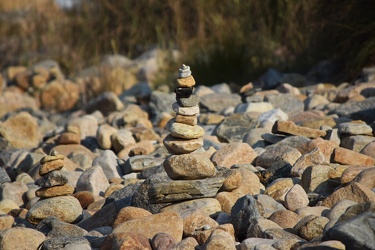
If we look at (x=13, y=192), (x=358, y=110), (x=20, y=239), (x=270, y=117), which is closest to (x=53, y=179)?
(x=13, y=192)

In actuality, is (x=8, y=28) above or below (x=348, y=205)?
below

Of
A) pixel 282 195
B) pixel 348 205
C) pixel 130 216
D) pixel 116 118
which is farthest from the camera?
pixel 116 118

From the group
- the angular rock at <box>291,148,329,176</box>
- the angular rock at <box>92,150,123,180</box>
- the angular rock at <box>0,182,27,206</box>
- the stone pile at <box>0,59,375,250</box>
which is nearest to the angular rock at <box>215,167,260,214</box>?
the stone pile at <box>0,59,375,250</box>

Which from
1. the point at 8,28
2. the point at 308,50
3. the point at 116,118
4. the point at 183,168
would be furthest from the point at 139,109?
the point at 8,28

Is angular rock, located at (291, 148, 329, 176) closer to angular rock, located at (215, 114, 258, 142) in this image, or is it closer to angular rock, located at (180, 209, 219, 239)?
angular rock, located at (180, 209, 219, 239)

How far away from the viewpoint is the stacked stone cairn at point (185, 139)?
4230mm

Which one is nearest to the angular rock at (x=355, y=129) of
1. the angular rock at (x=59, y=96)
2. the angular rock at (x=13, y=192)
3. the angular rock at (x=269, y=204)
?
the angular rock at (x=269, y=204)

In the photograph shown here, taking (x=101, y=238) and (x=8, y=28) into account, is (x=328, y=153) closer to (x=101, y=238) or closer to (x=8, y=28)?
(x=101, y=238)

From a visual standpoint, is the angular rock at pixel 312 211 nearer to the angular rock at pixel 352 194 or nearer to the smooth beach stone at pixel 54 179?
the angular rock at pixel 352 194

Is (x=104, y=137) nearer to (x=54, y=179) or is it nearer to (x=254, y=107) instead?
(x=254, y=107)

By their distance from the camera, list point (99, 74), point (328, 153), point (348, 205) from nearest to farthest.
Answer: point (348, 205) < point (328, 153) < point (99, 74)

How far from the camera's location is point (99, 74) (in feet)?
33.5

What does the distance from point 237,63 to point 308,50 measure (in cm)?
87

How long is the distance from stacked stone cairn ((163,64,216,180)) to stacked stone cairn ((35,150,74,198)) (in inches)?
31.9
